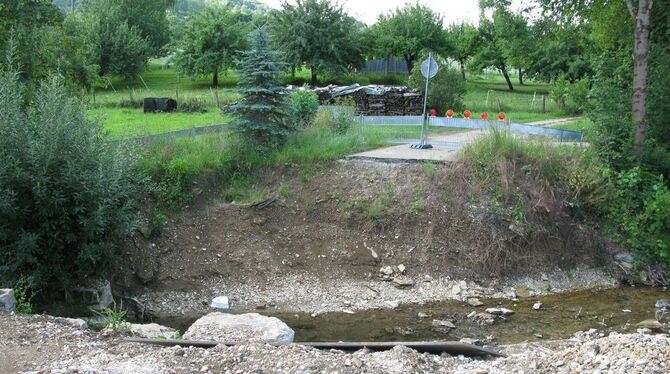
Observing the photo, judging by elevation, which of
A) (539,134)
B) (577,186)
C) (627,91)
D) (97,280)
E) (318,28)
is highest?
(318,28)

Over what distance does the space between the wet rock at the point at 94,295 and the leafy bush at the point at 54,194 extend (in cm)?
19

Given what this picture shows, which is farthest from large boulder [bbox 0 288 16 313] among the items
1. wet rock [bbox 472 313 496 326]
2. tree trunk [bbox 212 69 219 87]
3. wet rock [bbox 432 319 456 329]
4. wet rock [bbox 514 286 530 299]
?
tree trunk [bbox 212 69 219 87]

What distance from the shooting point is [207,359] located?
664cm

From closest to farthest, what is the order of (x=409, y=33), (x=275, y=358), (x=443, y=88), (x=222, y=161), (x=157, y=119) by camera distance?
(x=275, y=358) → (x=222, y=161) → (x=157, y=119) → (x=443, y=88) → (x=409, y=33)

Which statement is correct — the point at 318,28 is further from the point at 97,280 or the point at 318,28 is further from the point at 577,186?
the point at 97,280

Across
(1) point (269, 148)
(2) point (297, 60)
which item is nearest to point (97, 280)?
(1) point (269, 148)

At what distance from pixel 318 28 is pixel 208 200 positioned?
2414cm

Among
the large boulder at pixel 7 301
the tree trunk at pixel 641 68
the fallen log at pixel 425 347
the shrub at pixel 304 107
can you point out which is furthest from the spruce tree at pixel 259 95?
the tree trunk at pixel 641 68

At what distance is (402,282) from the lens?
12.4m

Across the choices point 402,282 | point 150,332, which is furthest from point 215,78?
point 150,332

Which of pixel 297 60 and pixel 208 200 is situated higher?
pixel 297 60

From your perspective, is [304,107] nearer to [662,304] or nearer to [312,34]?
[662,304]

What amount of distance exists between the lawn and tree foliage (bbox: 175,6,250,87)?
141 centimetres

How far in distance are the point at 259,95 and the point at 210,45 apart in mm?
23331
